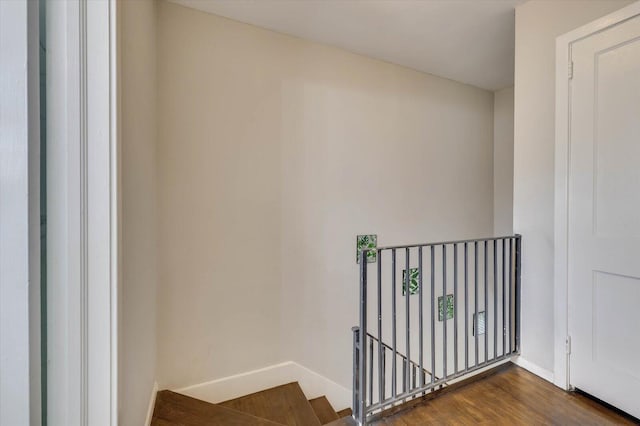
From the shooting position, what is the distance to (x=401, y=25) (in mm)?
2203

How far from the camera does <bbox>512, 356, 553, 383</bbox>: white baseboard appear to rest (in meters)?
1.79

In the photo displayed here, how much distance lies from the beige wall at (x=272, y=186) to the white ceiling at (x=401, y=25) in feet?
0.41

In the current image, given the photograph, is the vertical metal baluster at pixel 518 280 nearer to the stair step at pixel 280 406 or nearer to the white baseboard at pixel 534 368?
the white baseboard at pixel 534 368

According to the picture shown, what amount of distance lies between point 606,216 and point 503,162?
204 cm

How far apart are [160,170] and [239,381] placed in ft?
5.22

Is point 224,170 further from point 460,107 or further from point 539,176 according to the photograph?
point 460,107

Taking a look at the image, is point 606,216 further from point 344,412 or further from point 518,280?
point 344,412

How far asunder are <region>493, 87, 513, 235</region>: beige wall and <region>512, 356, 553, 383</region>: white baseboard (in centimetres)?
177

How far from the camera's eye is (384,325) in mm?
2824

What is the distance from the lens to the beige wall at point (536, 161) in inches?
70.6

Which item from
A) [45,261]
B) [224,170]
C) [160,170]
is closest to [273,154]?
[224,170]

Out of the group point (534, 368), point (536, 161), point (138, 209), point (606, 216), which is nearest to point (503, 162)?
point (536, 161)

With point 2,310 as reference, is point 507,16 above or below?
above

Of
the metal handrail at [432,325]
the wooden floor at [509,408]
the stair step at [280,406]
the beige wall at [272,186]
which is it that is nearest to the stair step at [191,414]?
the beige wall at [272,186]
